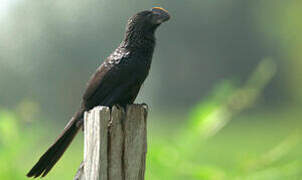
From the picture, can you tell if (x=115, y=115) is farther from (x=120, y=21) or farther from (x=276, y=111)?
(x=276, y=111)

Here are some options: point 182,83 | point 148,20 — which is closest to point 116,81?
point 148,20

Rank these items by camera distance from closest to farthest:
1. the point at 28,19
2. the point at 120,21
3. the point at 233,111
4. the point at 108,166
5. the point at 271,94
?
the point at 108,166
the point at 233,111
the point at 28,19
the point at 120,21
the point at 271,94

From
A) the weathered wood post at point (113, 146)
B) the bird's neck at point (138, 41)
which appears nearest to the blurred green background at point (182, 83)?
the bird's neck at point (138, 41)

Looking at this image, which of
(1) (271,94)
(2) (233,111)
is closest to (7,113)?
(2) (233,111)

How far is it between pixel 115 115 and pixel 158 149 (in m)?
1.56

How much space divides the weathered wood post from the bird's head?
755 millimetres

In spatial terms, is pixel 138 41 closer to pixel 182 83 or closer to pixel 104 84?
pixel 104 84

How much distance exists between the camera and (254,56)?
61.3 ft

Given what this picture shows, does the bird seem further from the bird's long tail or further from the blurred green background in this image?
the blurred green background

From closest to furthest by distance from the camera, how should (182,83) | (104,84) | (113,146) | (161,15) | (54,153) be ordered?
1. (113,146)
2. (54,153)
3. (104,84)
4. (161,15)
5. (182,83)

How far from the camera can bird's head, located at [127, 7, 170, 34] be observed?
2.37 meters

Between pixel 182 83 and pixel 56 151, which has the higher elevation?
pixel 182 83

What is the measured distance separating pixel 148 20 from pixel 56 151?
81 centimetres

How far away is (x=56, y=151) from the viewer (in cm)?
210
